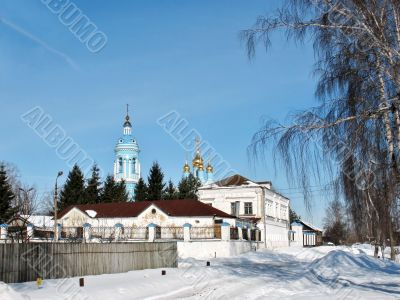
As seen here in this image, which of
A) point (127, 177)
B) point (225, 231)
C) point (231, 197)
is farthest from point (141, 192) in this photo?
point (225, 231)

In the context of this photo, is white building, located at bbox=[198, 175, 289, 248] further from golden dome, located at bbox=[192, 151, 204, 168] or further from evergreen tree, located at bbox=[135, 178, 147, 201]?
golden dome, located at bbox=[192, 151, 204, 168]

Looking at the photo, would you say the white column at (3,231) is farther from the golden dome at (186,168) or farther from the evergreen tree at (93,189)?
the golden dome at (186,168)

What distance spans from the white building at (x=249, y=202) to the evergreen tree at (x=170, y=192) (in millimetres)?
9926

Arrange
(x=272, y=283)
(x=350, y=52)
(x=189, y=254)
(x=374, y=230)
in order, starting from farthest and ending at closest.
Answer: (x=189, y=254)
(x=272, y=283)
(x=374, y=230)
(x=350, y=52)

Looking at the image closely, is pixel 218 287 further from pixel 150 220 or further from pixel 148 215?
pixel 148 215

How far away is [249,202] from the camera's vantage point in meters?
58.3

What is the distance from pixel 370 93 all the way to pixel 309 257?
37.3 metres

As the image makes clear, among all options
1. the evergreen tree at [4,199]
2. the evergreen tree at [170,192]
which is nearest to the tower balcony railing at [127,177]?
the evergreen tree at [170,192]

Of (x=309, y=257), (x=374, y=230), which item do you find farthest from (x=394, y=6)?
(x=309, y=257)

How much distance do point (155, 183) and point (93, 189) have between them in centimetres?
922

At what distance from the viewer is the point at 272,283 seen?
19594mm

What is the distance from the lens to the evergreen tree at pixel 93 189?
2816 inches

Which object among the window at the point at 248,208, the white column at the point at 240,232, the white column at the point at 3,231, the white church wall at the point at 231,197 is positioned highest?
the white church wall at the point at 231,197

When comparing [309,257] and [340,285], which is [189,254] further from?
[340,285]
